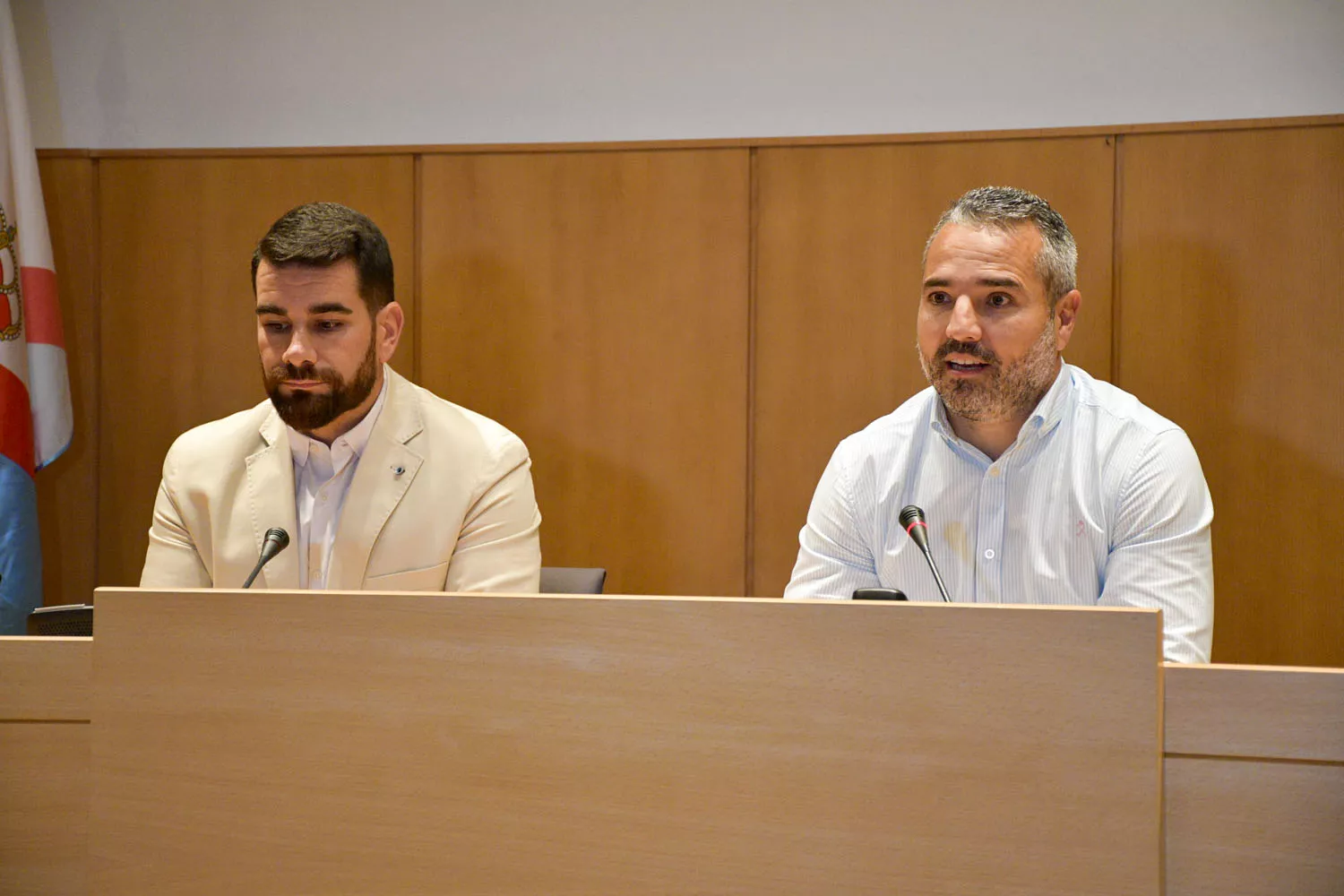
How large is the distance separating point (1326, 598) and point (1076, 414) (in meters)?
1.75

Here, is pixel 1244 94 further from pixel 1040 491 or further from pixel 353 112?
pixel 353 112

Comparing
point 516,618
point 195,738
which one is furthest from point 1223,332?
point 195,738

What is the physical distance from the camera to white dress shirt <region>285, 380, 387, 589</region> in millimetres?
2318

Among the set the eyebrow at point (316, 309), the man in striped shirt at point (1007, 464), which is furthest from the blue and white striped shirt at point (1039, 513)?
the eyebrow at point (316, 309)

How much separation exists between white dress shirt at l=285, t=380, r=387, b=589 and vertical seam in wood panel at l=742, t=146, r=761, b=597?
57.3 inches

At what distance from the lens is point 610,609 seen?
1116mm

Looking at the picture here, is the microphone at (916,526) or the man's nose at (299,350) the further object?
the man's nose at (299,350)

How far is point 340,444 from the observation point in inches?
93.5

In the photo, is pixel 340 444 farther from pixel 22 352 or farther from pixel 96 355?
pixel 96 355

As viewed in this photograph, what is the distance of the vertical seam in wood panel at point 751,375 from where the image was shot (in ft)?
11.7

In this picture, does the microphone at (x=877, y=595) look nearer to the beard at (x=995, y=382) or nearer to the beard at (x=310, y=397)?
the beard at (x=995, y=382)

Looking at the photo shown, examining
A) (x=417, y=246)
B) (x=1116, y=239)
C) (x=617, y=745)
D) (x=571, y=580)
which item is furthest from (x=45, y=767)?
(x=1116, y=239)

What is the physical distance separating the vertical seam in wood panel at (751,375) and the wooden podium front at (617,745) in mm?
2456

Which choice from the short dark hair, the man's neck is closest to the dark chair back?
the short dark hair
